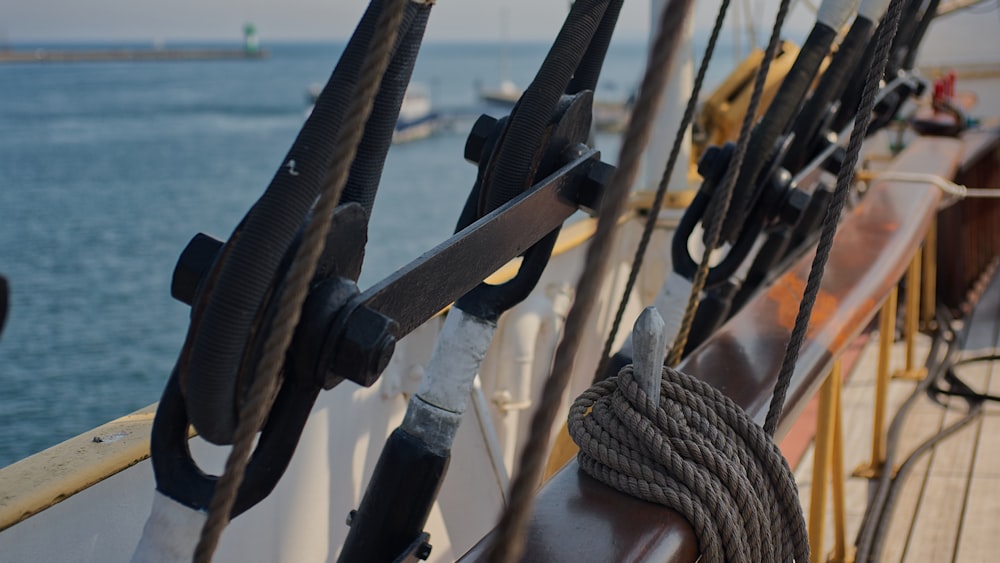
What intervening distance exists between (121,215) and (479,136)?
23.7 m

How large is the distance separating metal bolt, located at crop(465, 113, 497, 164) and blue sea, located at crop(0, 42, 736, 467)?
450 mm

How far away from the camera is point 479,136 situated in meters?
0.97

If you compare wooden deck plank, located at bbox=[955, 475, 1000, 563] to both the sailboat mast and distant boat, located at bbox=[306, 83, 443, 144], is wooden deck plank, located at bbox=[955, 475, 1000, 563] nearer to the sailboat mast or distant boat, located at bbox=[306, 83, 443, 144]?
the sailboat mast

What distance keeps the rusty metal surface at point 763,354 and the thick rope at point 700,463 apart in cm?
2

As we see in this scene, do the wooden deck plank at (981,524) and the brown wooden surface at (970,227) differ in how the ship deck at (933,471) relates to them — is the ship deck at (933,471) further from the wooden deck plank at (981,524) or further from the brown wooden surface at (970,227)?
the brown wooden surface at (970,227)

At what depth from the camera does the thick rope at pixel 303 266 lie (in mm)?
499

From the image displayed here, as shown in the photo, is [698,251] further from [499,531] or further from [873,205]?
[499,531]

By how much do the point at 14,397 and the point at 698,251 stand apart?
10490 millimetres

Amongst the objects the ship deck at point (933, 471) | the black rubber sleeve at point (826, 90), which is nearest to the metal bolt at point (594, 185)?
the black rubber sleeve at point (826, 90)

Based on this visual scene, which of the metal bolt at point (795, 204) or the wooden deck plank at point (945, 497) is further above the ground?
the metal bolt at point (795, 204)

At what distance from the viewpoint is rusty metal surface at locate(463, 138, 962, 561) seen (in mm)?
734

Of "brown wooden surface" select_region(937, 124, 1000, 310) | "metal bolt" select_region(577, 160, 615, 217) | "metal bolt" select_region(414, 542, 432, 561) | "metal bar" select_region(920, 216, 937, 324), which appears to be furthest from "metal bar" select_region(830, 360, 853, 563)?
"brown wooden surface" select_region(937, 124, 1000, 310)

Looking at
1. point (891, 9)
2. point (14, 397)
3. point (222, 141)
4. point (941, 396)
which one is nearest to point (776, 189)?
point (891, 9)

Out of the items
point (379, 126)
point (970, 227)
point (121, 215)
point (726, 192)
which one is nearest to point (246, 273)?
point (379, 126)
